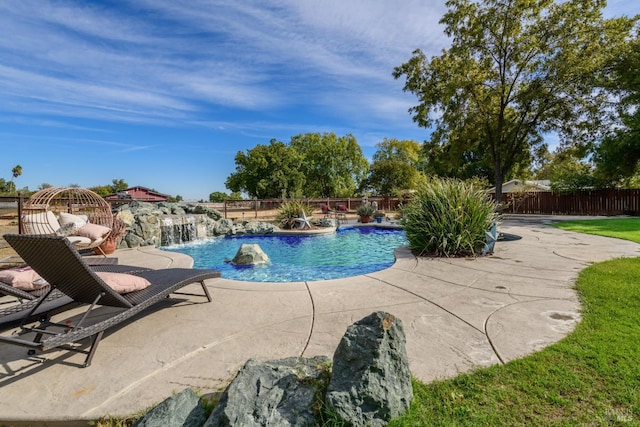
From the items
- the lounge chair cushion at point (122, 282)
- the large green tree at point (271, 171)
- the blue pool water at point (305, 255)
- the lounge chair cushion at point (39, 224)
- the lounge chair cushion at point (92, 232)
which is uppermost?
the large green tree at point (271, 171)

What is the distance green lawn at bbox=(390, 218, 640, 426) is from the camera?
1.56 meters

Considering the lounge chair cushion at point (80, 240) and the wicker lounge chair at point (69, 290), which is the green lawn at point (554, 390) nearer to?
the wicker lounge chair at point (69, 290)

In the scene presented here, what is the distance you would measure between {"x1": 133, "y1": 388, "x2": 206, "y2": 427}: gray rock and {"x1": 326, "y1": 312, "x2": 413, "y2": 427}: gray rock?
64cm

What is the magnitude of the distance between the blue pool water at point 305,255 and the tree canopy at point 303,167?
82.6ft

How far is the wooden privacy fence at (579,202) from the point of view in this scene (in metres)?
16.0

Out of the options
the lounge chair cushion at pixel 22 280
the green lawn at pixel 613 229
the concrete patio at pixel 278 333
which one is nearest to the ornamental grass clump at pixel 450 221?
the concrete patio at pixel 278 333

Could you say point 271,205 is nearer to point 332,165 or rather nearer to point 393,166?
point 393,166

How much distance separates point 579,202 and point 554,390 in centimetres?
2100

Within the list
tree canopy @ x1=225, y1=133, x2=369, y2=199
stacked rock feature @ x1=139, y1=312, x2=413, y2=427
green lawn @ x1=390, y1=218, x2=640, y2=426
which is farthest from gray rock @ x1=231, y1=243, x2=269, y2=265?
tree canopy @ x1=225, y1=133, x2=369, y2=199

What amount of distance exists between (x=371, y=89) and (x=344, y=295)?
1817 cm

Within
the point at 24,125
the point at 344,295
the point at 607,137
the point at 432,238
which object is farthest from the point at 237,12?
the point at 24,125

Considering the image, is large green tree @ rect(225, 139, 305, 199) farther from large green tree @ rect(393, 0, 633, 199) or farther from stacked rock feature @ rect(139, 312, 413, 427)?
stacked rock feature @ rect(139, 312, 413, 427)

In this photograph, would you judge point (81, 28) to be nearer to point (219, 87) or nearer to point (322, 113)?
point (219, 87)

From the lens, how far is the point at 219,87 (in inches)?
615
